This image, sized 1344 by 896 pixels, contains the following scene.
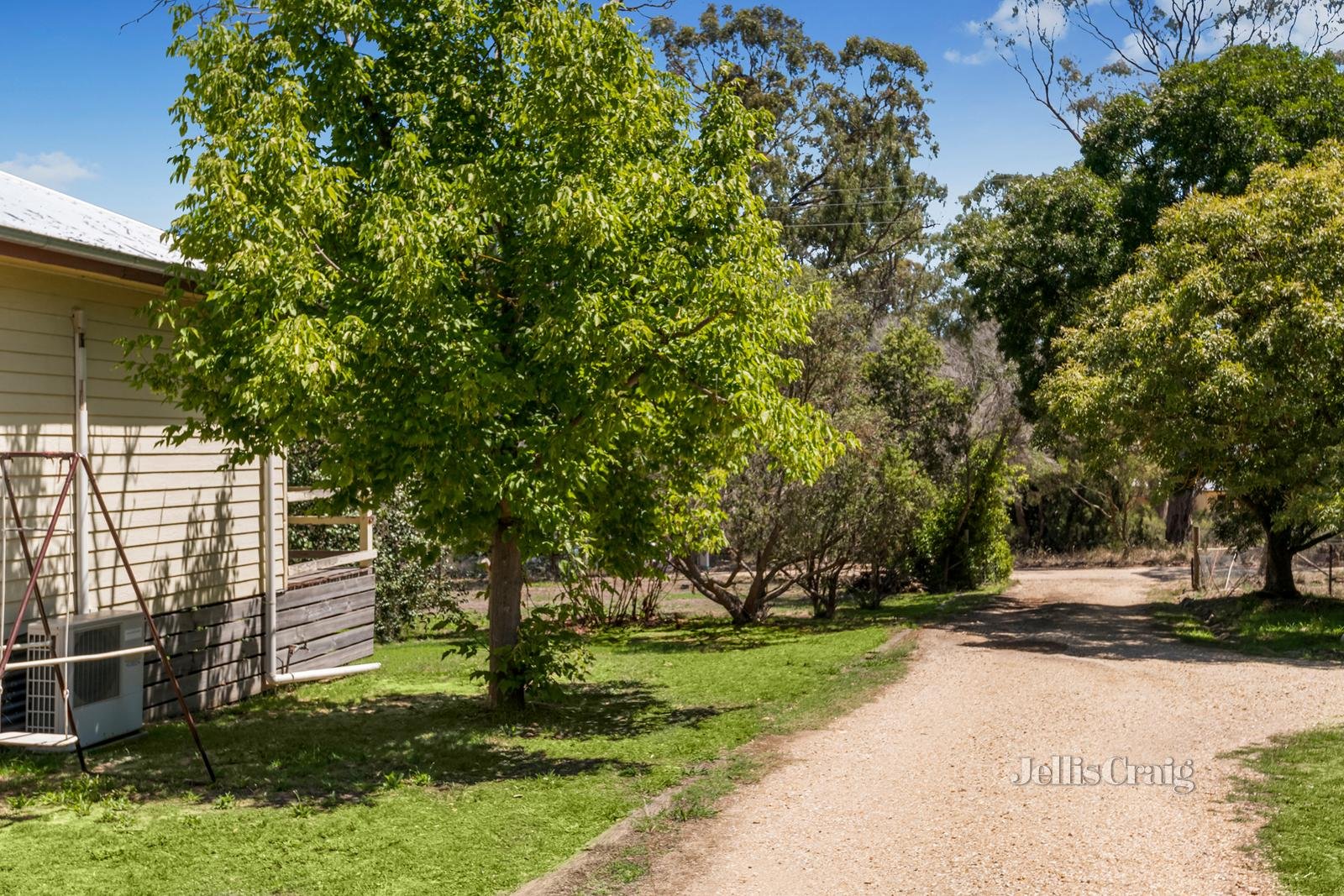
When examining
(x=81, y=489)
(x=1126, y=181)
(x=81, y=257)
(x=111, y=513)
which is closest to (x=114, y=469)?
(x=111, y=513)

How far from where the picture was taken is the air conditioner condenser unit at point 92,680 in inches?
321

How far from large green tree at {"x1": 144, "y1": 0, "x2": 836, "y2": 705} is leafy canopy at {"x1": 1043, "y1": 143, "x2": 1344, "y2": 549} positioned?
7.91 meters

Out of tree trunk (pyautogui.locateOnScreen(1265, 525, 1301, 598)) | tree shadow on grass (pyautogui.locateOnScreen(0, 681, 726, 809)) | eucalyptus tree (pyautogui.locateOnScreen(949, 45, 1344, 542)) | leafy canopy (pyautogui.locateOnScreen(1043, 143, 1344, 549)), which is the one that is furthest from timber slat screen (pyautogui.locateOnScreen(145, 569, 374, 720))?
tree trunk (pyautogui.locateOnScreen(1265, 525, 1301, 598))

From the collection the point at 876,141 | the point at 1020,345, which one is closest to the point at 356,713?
the point at 1020,345

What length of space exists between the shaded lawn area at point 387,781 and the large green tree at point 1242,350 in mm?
5756

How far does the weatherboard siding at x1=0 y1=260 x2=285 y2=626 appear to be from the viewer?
845 cm

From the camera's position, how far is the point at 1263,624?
631 inches

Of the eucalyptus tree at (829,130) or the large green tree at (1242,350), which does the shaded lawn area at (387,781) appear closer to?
the large green tree at (1242,350)

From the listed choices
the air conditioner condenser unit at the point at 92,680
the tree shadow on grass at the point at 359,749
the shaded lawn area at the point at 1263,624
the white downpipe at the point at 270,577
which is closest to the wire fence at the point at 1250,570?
the shaded lawn area at the point at 1263,624

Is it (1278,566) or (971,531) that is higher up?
(971,531)

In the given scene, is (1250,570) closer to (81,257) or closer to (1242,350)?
(1242,350)

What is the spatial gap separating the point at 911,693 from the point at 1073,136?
2735 cm

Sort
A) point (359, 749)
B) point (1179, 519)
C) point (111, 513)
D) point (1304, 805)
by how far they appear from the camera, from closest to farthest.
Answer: point (1304, 805)
point (359, 749)
point (111, 513)
point (1179, 519)

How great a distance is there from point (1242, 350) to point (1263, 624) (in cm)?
437
